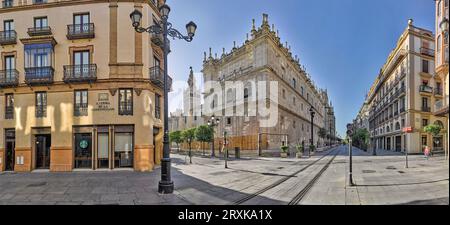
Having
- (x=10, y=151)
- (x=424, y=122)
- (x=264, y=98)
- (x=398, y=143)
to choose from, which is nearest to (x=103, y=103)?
(x=10, y=151)

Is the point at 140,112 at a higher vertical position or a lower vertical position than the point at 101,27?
lower

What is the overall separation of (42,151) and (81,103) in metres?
2.75

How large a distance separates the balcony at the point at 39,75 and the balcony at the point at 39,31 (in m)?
1.33

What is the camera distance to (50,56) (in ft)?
29.1

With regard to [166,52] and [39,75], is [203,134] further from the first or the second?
[166,52]

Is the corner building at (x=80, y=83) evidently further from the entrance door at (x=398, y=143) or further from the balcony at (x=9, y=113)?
the entrance door at (x=398, y=143)

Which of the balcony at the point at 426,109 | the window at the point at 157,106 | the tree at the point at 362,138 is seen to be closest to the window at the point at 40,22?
the window at the point at 157,106

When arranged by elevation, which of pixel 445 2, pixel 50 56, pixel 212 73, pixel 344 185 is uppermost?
pixel 50 56

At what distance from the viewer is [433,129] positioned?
1786mm

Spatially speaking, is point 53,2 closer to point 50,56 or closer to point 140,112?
point 50,56

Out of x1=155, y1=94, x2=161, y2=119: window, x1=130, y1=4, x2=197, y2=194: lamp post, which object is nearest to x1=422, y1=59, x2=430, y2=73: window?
x1=130, y1=4, x2=197, y2=194: lamp post
